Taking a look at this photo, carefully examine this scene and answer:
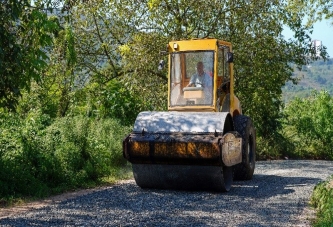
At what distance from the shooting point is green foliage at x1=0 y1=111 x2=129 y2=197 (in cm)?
1208

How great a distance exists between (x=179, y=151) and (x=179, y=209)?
1.82 m

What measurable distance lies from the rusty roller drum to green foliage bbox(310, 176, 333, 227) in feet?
5.90

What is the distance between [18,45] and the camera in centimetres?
1032

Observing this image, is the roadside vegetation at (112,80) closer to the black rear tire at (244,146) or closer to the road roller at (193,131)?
the road roller at (193,131)

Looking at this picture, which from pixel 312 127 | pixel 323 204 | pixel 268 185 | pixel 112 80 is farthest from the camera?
pixel 312 127

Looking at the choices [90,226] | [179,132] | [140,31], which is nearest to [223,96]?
[179,132]

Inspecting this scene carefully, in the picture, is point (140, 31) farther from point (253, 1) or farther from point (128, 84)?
point (253, 1)

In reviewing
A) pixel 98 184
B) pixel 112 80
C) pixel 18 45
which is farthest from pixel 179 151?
pixel 112 80

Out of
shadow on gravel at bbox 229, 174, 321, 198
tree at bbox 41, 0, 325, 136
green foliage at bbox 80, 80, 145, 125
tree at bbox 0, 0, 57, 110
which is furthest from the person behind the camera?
green foliage at bbox 80, 80, 145, 125

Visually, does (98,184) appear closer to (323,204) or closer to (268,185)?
(268,185)

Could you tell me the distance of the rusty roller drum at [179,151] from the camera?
38.1ft

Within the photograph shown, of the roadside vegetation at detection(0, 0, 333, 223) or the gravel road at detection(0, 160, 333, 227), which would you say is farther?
the roadside vegetation at detection(0, 0, 333, 223)

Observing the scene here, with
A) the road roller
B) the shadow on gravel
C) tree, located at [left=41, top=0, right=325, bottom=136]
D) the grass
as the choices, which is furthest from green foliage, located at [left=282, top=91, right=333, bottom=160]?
the road roller

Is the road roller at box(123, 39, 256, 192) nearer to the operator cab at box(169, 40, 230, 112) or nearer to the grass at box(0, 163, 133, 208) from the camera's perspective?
the operator cab at box(169, 40, 230, 112)
